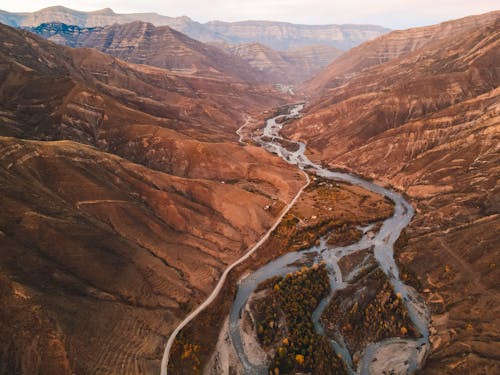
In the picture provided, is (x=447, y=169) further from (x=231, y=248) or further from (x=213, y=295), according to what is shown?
(x=213, y=295)

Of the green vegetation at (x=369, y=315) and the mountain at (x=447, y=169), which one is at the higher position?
the mountain at (x=447, y=169)

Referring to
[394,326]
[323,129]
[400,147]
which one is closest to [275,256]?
[394,326]

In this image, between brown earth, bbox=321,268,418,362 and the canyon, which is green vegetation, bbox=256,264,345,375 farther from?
brown earth, bbox=321,268,418,362

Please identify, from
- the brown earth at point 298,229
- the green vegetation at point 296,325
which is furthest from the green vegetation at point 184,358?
the green vegetation at point 296,325

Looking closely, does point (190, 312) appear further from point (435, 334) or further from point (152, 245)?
point (435, 334)

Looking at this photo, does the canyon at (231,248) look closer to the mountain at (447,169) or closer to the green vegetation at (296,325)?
the green vegetation at (296,325)

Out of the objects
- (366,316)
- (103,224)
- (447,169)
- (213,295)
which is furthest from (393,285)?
(103,224)

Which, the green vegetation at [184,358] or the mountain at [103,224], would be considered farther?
the green vegetation at [184,358]
